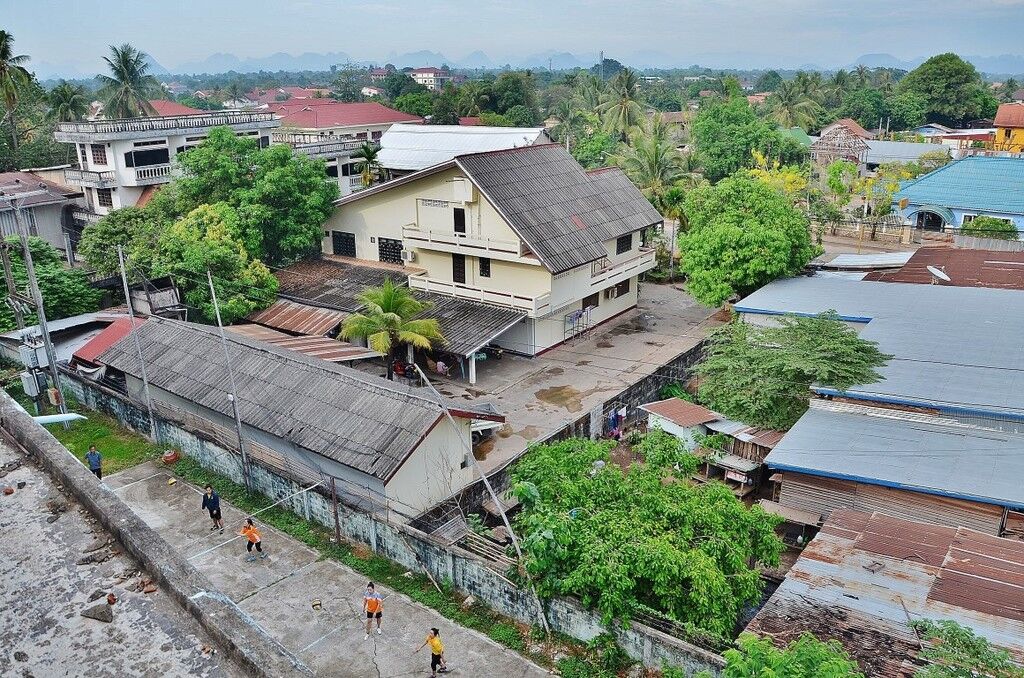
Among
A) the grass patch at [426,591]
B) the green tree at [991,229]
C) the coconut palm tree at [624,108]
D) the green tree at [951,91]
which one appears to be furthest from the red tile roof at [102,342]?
the green tree at [951,91]

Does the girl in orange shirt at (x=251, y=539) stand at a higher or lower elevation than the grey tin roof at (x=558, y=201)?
lower

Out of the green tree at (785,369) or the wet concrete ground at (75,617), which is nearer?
the wet concrete ground at (75,617)

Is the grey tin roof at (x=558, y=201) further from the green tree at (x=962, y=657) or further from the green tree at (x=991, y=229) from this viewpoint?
the green tree at (x=991, y=229)

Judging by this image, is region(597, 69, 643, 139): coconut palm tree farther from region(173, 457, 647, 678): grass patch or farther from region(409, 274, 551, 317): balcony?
region(173, 457, 647, 678): grass patch

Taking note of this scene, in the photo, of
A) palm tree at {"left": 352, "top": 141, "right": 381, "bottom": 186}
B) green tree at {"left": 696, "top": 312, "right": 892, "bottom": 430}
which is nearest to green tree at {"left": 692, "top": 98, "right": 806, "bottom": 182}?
palm tree at {"left": 352, "top": 141, "right": 381, "bottom": 186}

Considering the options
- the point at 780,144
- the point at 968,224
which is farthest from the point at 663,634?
the point at 780,144

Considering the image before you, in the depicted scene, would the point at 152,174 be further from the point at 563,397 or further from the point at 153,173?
the point at 563,397

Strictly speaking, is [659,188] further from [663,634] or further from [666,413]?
[663,634]
